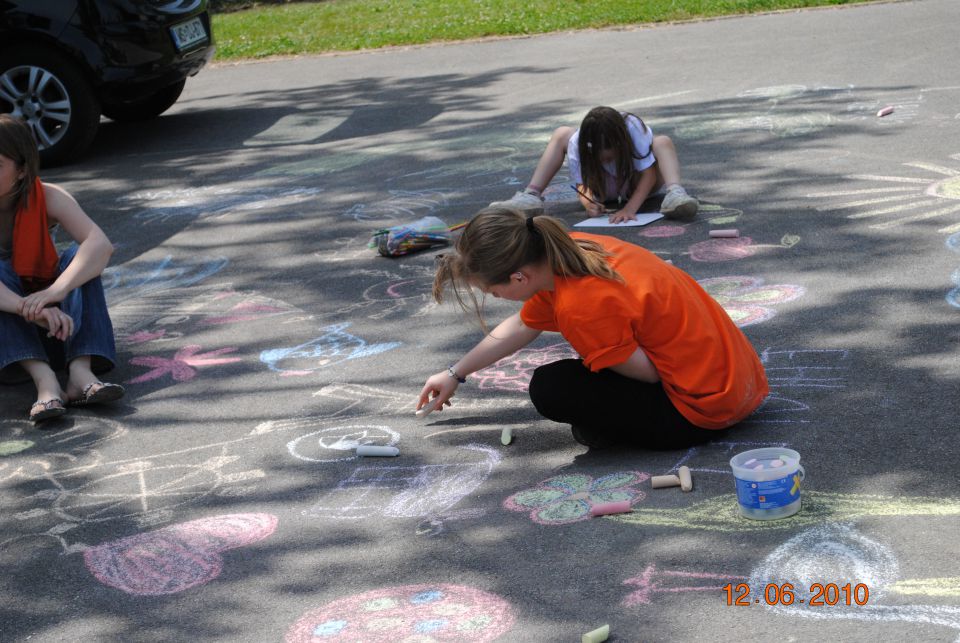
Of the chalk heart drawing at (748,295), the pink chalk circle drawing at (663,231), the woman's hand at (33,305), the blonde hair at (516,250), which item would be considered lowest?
the chalk heart drawing at (748,295)

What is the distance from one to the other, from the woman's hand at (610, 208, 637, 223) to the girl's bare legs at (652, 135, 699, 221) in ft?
0.48

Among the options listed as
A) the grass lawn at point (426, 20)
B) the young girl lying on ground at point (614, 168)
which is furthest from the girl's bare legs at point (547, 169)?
the grass lawn at point (426, 20)

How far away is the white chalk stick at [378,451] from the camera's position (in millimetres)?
3660

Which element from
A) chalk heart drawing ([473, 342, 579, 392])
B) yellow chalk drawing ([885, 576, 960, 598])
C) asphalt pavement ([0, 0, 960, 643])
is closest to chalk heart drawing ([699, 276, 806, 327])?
asphalt pavement ([0, 0, 960, 643])

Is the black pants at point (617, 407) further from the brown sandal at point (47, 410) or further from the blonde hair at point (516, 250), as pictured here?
the brown sandal at point (47, 410)

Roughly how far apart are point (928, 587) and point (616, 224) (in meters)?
3.39

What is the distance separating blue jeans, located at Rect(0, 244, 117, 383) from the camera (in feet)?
14.4

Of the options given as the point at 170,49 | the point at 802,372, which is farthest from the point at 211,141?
the point at 802,372

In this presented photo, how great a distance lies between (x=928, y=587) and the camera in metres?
2.54

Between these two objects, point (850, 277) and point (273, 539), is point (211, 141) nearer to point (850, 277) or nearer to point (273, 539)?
point (850, 277)

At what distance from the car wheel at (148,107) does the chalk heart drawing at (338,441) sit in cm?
633

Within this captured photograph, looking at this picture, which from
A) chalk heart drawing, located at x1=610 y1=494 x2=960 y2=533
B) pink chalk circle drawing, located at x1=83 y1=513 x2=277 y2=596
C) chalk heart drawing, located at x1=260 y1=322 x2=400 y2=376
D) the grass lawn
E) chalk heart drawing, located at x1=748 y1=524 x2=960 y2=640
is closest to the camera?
chalk heart drawing, located at x1=748 y1=524 x2=960 y2=640

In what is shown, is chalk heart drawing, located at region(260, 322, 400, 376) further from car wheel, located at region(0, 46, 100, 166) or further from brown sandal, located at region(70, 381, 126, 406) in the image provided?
car wheel, located at region(0, 46, 100, 166)

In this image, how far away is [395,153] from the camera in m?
7.71
